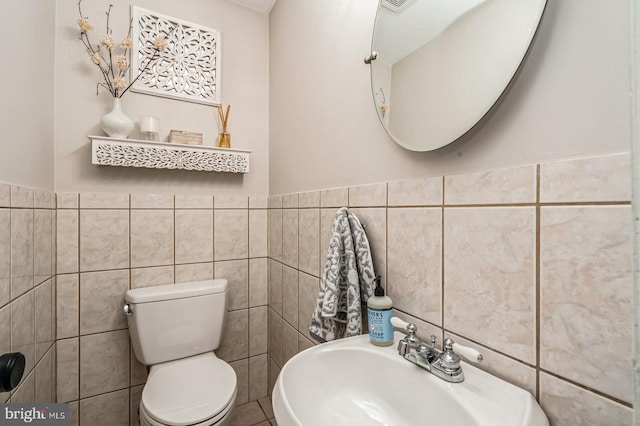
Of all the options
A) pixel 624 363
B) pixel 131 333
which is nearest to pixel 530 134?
pixel 624 363

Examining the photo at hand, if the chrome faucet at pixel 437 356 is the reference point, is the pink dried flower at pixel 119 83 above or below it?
above

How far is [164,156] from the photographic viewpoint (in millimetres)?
1415

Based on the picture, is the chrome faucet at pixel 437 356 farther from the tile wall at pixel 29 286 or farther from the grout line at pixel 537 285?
the tile wall at pixel 29 286

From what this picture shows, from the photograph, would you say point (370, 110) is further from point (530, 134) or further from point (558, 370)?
point (558, 370)

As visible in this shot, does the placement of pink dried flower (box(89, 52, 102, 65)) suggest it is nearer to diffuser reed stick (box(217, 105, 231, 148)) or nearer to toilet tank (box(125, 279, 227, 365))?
diffuser reed stick (box(217, 105, 231, 148))

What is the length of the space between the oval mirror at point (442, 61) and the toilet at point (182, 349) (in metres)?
1.14

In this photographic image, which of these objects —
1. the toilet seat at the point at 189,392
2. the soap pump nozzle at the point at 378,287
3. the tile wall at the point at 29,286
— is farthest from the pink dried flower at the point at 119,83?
the soap pump nozzle at the point at 378,287

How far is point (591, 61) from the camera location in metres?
0.48

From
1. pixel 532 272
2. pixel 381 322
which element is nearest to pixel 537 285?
pixel 532 272

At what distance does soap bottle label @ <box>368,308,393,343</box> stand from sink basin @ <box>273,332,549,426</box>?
0.03m

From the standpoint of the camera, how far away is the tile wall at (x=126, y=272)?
133cm

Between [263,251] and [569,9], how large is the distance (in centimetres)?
159

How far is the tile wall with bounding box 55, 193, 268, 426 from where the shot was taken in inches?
52.5

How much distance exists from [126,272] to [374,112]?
1375 mm
